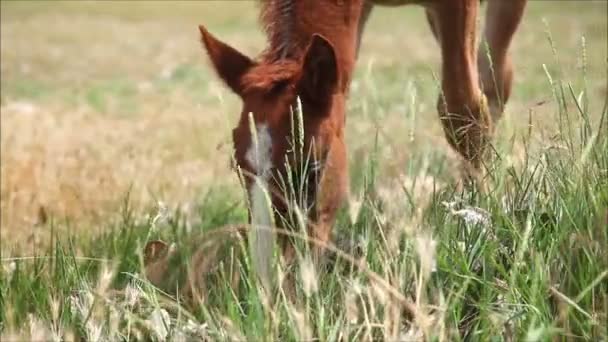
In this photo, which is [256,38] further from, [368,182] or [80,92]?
[368,182]

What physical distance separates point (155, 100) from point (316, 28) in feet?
22.9

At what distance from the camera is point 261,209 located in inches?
117

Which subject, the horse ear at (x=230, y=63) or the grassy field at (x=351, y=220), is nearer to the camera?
the grassy field at (x=351, y=220)

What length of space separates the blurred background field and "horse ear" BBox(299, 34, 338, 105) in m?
0.14

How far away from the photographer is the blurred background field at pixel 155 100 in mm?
4727

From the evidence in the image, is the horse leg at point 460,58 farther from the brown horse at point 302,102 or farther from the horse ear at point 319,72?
the horse ear at point 319,72

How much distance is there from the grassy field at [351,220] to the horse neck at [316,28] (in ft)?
0.60

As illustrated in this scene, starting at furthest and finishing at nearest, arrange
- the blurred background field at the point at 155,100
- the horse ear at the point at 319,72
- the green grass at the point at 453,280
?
the blurred background field at the point at 155,100
the horse ear at the point at 319,72
the green grass at the point at 453,280

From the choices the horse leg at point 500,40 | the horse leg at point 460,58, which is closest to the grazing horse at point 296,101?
the horse leg at point 460,58

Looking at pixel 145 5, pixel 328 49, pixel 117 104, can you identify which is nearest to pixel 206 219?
pixel 328 49

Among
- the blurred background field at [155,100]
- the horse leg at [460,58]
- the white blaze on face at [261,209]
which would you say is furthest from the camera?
the blurred background field at [155,100]

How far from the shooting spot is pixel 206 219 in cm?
436

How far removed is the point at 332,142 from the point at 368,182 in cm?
30

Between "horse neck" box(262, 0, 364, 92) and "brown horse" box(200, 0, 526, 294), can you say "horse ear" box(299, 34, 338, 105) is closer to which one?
"brown horse" box(200, 0, 526, 294)
